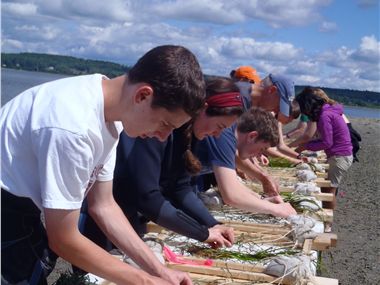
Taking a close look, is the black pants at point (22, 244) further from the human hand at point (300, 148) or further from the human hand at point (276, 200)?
the human hand at point (300, 148)

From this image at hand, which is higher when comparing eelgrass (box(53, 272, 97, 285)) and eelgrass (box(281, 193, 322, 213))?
eelgrass (box(53, 272, 97, 285))

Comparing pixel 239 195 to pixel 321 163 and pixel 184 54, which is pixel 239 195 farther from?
pixel 321 163

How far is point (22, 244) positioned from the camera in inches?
81.4

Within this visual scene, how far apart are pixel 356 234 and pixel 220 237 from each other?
5.31 metres

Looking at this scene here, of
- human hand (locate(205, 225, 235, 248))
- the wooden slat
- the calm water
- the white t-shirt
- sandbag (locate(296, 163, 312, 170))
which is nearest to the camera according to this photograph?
the white t-shirt

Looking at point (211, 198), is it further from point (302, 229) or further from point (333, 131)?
point (333, 131)

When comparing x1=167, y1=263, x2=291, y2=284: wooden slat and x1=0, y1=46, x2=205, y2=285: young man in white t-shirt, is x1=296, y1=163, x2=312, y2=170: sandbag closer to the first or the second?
x1=167, y1=263, x2=291, y2=284: wooden slat

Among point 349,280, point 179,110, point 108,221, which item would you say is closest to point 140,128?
point 179,110

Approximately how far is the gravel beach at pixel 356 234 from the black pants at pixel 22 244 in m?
2.91

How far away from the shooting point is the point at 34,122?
1.70 m

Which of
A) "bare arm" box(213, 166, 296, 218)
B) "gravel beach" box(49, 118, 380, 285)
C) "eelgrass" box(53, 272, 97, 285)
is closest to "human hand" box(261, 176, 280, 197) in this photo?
"bare arm" box(213, 166, 296, 218)

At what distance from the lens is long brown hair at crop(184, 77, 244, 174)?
3129 mm

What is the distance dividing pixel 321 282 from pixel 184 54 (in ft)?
4.54

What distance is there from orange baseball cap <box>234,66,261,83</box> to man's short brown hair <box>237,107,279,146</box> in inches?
54.3
